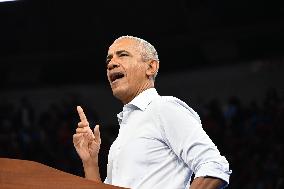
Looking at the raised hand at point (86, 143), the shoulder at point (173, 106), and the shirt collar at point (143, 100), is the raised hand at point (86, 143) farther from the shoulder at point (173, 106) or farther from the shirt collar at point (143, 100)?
the shoulder at point (173, 106)

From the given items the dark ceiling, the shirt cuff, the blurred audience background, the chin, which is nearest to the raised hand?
the chin

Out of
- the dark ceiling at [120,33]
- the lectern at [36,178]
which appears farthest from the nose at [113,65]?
the dark ceiling at [120,33]

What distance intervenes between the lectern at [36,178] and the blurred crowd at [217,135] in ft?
11.3

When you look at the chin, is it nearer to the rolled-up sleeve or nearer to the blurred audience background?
the rolled-up sleeve

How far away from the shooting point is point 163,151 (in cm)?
136

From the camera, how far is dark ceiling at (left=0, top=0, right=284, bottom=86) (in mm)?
6801

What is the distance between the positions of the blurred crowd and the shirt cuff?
329cm

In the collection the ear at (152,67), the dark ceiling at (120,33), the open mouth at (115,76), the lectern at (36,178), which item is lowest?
the dark ceiling at (120,33)

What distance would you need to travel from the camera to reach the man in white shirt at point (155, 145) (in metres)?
1.28

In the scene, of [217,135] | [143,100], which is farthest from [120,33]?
[143,100]

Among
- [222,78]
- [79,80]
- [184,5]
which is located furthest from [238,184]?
[79,80]

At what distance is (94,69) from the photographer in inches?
293

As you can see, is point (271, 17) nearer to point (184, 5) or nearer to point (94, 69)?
point (184, 5)

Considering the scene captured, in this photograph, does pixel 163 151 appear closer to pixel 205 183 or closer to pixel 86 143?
pixel 205 183
